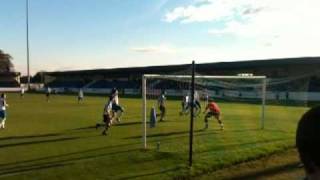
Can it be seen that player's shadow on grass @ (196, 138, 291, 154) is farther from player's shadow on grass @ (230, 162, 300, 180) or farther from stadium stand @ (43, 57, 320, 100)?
stadium stand @ (43, 57, 320, 100)

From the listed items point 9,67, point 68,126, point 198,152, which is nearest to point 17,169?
point 198,152

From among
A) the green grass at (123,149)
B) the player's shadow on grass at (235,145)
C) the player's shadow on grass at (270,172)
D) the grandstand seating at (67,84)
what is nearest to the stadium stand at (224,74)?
the grandstand seating at (67,84)

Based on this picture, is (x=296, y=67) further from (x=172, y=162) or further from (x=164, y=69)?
(x=172, y=162)

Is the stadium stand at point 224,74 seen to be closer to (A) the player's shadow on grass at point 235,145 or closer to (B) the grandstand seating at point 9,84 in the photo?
(A) the player's shadow on grass at point 235,145

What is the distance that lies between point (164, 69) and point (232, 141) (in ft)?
286

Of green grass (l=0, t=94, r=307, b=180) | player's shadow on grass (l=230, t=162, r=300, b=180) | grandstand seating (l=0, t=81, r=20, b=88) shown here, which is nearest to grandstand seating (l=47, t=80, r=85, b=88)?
grandstand seating (l=0, t=81, r=20, b=88)

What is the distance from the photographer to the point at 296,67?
7838 centimetres

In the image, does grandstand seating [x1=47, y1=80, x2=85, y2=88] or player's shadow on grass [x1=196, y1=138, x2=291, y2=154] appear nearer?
player's shadow on grass [x1=196, y1=138, x2=291, y2=154]

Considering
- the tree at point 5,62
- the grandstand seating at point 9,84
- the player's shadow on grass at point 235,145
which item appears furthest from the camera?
the tree at point 5,62

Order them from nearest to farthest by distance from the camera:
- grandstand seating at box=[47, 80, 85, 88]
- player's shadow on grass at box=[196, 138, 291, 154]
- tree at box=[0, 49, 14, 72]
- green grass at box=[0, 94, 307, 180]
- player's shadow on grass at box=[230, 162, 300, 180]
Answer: player's shadow on grass at box=[230, 162, 300, 180]
green grass at box=[0, 94, 307, 180]
player's shadow on grass at box=[196, 138, 291, 154]
grandstand seating at box=[47, 80, 85, 88]
tree at box=[0, 49, 14, 72]

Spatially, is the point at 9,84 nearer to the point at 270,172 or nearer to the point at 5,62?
the point at 5,62

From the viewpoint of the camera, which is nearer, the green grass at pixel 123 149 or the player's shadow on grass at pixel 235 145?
the green grass at pixel 123 149

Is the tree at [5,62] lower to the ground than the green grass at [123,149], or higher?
higher

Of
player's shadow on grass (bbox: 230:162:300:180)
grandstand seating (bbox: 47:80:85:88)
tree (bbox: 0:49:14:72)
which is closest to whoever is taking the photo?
player's shadow on grass (bbox: 230:162:300:180)
